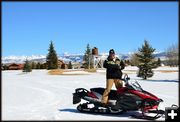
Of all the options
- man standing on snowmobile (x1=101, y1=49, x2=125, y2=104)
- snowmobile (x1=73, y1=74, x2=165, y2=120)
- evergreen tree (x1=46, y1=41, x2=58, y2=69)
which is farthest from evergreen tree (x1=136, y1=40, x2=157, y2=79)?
evergreen tree (x1=46, y1=41, x2=58, y2=69)

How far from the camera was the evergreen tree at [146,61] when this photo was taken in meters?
35.5

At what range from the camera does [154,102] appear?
9531 mm

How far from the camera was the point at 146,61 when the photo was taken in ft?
117

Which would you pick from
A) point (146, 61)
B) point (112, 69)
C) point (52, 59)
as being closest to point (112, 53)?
point (112, 69)

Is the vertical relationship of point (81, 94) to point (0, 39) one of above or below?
below

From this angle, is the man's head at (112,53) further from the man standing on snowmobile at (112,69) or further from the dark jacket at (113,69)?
the dark jacket at (113,69)

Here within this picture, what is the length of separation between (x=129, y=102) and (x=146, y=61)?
2640 cm

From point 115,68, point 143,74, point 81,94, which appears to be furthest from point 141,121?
point 143,74

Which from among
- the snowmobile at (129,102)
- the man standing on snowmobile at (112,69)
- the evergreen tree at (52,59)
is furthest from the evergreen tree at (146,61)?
the evergreen tree at (52,59)

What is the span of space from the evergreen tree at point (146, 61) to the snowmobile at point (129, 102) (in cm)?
2541

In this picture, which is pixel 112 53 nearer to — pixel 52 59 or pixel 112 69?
pixel 112 69

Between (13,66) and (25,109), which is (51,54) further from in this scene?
(25,109)

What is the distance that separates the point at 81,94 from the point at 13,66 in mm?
74923

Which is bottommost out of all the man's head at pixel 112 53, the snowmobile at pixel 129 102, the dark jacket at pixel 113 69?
the snowmobile at pixel 129 102
